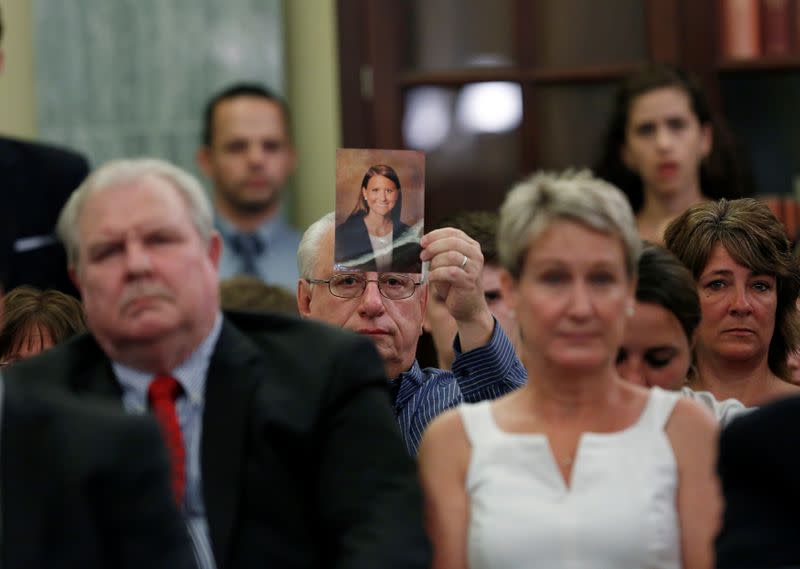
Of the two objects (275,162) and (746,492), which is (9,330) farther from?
(275,162)

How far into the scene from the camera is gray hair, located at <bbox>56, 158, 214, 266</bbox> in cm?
273

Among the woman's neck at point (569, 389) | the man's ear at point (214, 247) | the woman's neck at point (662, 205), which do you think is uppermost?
the man's ear at point (214, 247)

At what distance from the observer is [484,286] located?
13.4 ft

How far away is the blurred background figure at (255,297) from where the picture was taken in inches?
170

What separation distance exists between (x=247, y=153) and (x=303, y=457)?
347 cm

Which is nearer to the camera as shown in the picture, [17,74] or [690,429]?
[690,429]

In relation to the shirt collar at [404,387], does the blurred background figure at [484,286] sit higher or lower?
higher

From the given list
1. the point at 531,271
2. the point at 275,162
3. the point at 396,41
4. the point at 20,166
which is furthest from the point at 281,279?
the point at 531,271

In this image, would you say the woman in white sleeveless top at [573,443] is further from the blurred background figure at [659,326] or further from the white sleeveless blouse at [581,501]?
the blurred background figure at [659,326]

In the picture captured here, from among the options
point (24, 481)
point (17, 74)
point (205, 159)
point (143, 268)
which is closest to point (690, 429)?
A: point (143, 268)

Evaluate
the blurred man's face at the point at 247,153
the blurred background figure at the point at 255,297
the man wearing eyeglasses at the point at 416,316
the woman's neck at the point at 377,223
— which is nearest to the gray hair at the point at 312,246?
the man wearing eyeglasses at the point at 416,316

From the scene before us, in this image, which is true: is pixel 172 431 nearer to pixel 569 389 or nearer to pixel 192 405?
pixel 192 405

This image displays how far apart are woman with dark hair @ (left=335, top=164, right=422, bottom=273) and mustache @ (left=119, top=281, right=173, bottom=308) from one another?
23.4 inches

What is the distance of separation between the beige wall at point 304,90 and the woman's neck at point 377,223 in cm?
303
